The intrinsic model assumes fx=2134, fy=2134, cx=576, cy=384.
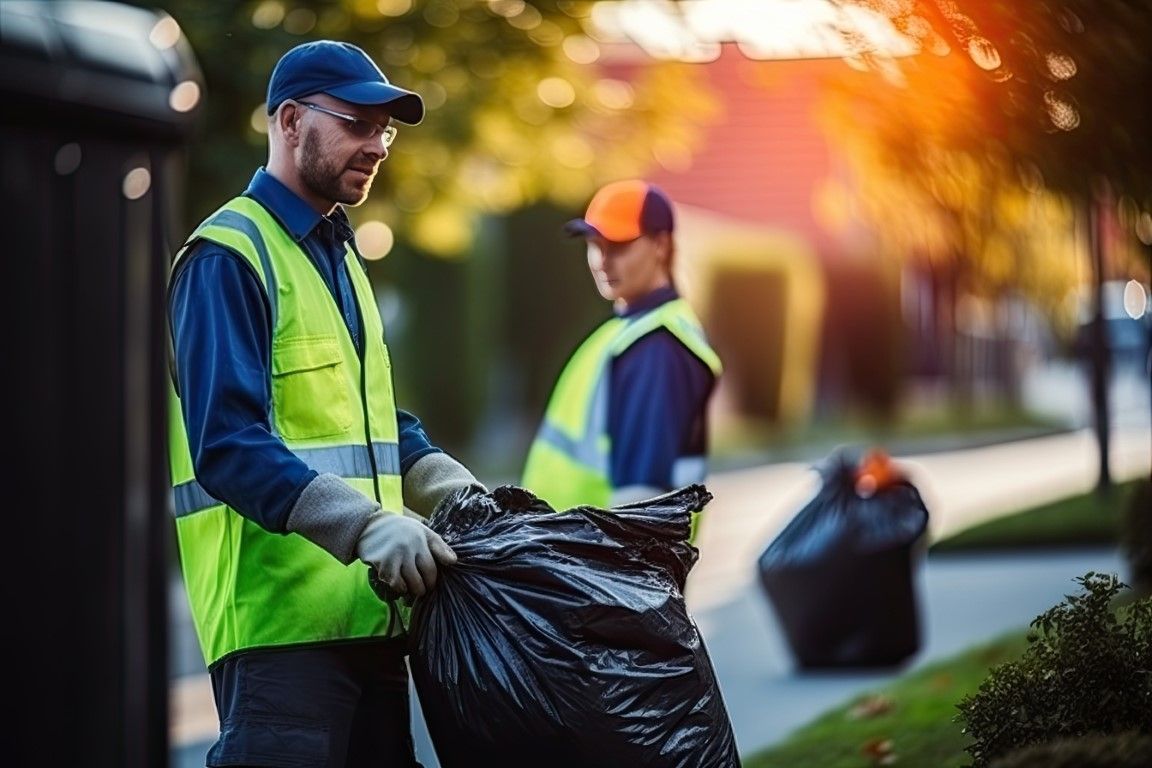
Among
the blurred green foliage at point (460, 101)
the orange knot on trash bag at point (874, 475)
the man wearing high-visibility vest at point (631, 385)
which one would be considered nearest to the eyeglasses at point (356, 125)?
the man wearing high-visibility vest at point (631, 385)

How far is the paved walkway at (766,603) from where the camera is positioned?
27.1ft

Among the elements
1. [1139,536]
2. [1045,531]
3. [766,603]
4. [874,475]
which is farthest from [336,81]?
[1045,531]

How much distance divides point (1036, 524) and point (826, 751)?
29.7 ft

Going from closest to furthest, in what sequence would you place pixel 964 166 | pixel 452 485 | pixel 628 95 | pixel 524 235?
pixel 452 485
pixel 964 166
pixel 628 95
pixel 524 235

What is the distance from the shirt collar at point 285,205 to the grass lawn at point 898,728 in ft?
7.51

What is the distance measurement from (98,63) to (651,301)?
186 cm

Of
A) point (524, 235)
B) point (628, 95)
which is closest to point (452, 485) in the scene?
point (628, 95)

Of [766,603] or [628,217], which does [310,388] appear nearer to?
[628,217]

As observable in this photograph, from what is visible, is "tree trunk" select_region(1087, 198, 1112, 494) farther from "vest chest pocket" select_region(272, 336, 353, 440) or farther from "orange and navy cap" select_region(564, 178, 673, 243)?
"vest chest pocket" select_region(272, 336, 353, 440)

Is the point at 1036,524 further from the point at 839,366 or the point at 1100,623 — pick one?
the point at 839,366

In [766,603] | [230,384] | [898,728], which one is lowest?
[898,728]

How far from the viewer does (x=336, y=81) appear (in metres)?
3.67

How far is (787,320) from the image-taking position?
30.3 meters

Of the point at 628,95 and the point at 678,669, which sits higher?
the point at 628,95
